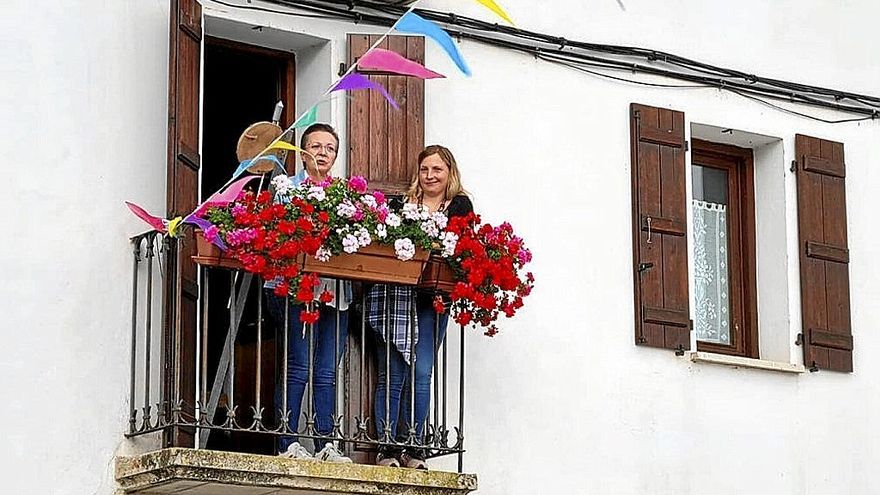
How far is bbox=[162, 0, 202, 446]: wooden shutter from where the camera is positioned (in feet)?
30.7

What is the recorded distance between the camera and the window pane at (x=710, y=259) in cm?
1180

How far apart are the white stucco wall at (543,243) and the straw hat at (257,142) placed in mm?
418

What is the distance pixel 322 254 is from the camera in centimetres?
923

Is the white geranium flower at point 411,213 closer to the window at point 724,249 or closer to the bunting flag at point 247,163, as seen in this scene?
the bunting flag at point 247,163

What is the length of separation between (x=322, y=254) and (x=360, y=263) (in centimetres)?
25

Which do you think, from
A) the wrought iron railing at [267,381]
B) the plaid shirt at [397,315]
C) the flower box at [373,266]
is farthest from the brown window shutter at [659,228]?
A: the flower box at [373,266]

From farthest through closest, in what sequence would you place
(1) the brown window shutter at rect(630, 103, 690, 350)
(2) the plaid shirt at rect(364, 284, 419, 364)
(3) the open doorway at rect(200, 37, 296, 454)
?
(1) the brown window shutter at rect(630, 103, 690, 350)
(3) the open doorway at rect(200, 37, 296, 454)
(2) the plaid shirt at rect(364, 284, 419, 364)

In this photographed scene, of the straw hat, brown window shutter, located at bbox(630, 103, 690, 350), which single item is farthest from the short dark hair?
brown window shutter, located at bbox(630, 103, 690, 350)

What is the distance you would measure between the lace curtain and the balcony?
2018 mm

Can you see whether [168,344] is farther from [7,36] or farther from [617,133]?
[617,133]

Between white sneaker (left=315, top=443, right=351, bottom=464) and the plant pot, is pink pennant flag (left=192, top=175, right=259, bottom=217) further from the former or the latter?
white sneaker (left=315, top=443, right=351, bottom=464)

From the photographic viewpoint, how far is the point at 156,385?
31.2ft

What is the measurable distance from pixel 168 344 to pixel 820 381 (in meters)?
4.22

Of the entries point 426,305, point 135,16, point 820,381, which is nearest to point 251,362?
point 426,305
